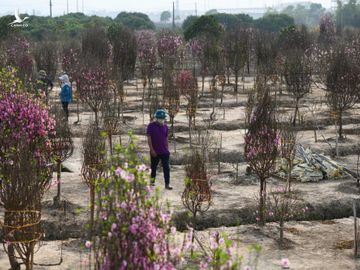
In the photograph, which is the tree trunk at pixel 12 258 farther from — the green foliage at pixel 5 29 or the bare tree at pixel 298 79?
the green foliage at pixel 5 29

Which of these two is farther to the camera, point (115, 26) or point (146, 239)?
point (115, 26)

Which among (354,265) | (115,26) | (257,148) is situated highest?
(115,26)

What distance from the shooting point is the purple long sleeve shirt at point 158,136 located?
1417 centimetres

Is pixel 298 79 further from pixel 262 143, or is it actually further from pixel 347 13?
pixel 347 13

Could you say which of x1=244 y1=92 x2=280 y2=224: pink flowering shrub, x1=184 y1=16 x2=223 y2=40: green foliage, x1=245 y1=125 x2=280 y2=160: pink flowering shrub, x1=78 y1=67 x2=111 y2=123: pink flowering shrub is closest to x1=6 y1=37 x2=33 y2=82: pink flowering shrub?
x1=78 y1=67 x2=111 y2=123: pink flowering shrub

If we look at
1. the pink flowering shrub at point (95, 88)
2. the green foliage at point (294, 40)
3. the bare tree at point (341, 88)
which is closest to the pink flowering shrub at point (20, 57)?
the pink flowering shrub at point (95, 88)

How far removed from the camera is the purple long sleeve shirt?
46.5ft

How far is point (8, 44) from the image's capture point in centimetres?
3891

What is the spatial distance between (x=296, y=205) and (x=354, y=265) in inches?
135

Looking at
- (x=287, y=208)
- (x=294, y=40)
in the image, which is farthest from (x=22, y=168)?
(x=294, y=40)

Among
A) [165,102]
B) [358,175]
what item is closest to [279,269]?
[358,175]

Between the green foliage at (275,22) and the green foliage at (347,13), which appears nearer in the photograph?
the green foliage at (275,22)

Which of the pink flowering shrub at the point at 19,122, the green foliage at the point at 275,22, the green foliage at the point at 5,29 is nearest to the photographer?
the pink flowering shrub at the point at 19,122

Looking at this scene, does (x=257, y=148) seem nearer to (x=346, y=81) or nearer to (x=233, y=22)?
(x=346, y=81)
